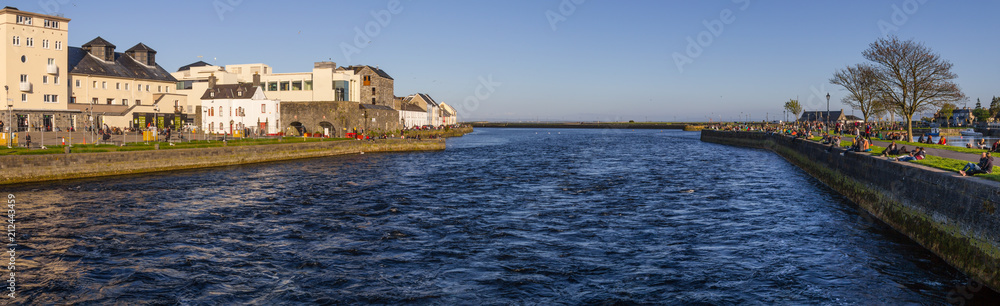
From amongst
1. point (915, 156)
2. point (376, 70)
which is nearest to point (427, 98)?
point (376, 70)

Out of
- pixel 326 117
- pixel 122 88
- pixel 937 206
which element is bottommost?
pixel 937 206

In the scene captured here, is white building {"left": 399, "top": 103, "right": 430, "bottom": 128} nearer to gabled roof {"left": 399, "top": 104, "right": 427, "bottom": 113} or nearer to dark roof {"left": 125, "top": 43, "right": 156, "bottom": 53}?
gabled roof {"left": 399, "top": 104, "right": 427, "bottom": 113}

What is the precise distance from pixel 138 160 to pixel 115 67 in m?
60.6

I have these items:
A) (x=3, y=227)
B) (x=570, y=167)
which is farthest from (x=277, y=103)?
(x=3, y=227)

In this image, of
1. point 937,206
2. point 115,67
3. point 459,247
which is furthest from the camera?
point 115,67

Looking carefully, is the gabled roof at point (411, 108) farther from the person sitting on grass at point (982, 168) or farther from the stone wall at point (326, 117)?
the person sitting on grass at point (982, 168)

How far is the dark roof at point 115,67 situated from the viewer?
81250 millimetres

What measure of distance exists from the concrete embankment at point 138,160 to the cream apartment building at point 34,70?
117 ft

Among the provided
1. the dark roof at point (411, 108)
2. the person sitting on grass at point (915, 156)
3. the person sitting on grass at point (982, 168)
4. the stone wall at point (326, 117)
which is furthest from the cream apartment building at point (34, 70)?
the person sitting on grass at point (982, 168)

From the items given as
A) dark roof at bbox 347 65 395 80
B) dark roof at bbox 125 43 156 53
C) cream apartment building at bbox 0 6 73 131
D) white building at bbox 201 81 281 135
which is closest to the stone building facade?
dark roof at bbox 347 65 395 80

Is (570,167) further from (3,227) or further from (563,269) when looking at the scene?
(3,227)

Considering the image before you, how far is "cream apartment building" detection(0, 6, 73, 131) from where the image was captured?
222 feet

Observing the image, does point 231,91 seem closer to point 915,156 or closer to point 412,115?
point 412,115

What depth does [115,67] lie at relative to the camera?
88562mm
